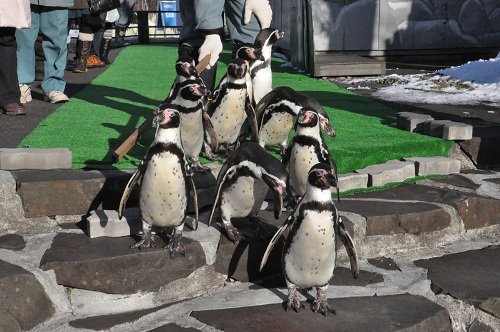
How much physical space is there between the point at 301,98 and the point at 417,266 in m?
1.32

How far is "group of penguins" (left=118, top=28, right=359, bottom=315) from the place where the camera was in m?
3.55

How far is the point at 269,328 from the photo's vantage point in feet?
11.1

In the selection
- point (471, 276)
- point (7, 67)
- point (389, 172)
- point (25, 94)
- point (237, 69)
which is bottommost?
point (471, 276)

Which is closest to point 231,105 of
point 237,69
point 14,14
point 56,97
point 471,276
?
point 237,69

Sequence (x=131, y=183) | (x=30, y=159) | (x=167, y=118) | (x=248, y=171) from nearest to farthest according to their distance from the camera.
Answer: (x=167, y=118) < (x=131, y=183) < (x=248, y=171) < (x=30, y=159)

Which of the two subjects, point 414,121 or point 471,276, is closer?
point 471,276

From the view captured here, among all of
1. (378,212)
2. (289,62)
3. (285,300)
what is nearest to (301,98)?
(378,212)

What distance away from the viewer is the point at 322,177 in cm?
342

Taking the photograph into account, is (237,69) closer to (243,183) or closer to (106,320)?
(243,183)

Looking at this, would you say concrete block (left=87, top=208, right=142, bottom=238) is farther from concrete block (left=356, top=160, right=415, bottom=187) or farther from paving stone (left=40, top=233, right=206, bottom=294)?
concrete block (left=356, top=160, right=415, bottom=187)

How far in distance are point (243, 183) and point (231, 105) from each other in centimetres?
101

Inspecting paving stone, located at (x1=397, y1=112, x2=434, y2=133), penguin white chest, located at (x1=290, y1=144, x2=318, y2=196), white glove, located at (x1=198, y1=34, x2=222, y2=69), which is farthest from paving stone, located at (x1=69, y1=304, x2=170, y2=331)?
paving stone, located at (x1=397, y1=112, x2=434, y2=133)

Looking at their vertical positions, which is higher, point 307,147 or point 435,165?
point 307,147

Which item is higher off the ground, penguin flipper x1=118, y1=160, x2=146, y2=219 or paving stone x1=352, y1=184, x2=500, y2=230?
penguin flipper x1=118, y1=160, x2=146, y2=219
